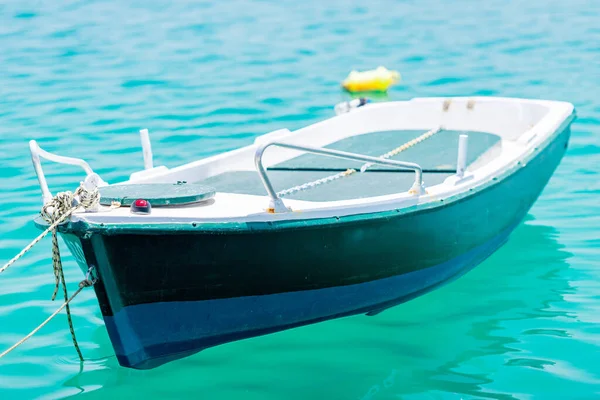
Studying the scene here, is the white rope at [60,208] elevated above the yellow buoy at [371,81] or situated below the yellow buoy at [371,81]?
below

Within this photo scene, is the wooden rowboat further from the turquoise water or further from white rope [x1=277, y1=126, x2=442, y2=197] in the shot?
the turquoise water

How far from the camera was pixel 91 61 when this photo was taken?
1539 cm

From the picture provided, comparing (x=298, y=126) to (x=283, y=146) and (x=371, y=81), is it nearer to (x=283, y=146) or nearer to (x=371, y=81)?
(x=371, y=81)

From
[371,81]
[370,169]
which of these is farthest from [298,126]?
[370,169]

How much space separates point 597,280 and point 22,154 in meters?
6.67

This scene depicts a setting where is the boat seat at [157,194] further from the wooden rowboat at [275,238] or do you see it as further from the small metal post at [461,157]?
the small metal post at [461,157]

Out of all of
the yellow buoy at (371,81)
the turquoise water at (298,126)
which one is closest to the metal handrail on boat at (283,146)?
the turquoise water at (298,126)

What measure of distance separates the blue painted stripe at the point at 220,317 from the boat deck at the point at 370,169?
29.2 inches

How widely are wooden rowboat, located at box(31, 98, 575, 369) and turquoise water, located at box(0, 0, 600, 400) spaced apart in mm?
328

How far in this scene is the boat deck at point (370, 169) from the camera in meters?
6.59

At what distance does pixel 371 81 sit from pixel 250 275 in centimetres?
838

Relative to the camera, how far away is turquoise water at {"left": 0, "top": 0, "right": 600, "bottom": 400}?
19.2 feet

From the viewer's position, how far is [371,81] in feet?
44.3

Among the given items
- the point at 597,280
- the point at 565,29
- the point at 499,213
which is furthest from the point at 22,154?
the point at 565,29
